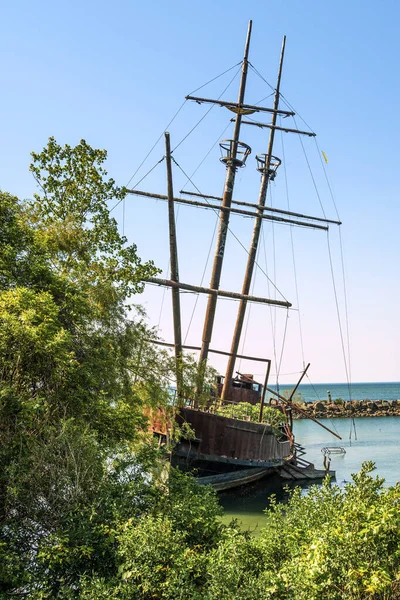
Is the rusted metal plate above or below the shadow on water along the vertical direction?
above

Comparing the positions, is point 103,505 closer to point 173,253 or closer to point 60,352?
point 60,352

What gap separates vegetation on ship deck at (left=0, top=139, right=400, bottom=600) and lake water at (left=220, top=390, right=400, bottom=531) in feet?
12.8

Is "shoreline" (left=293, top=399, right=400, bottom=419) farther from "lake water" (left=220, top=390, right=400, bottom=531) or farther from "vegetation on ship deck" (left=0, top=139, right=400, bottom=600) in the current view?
"vegetation on ship deck" (left=0, top=139, right=400, bottom=600)

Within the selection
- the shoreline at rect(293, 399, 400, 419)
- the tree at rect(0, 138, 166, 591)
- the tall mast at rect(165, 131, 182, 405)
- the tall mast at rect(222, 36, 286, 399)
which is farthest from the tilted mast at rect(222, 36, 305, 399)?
the shoreline at rect(293, 399, 400, 419)

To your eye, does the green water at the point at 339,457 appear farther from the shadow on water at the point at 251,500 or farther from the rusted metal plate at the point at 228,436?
the rusted metal plate at the point at 228,436

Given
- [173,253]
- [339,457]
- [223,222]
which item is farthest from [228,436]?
[339,457]

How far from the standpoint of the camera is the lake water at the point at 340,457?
21.2m

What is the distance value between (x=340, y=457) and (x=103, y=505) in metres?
30.2

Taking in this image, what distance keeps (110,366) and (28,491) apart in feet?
12.7

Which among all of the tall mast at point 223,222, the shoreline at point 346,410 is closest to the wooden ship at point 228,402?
the tall mast at point 223,222

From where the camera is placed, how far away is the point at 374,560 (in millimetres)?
6926

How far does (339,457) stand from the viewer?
1435 inches

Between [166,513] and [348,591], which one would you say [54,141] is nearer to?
[166,513]

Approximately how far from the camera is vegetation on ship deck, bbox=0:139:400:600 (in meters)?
7.07
